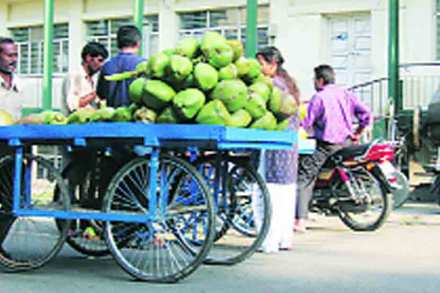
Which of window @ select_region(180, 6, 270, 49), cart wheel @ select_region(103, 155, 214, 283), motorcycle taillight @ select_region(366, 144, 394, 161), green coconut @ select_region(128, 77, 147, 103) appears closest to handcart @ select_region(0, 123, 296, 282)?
cart wheel @ select_region(103, 155, 214, 283)

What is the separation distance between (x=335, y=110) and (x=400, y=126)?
5.39m

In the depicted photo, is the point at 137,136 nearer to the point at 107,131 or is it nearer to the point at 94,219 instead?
the point at 107,131

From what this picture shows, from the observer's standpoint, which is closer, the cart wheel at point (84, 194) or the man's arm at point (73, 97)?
the cart wheel at point (84, 194)

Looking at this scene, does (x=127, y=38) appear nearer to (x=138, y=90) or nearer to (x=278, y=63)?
(x=138, y=90)

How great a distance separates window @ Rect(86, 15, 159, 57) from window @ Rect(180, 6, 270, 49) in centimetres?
96

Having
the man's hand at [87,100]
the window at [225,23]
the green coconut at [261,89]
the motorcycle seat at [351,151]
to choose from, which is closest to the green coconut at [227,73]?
the green coconut at [261,89]

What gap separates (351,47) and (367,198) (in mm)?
10913

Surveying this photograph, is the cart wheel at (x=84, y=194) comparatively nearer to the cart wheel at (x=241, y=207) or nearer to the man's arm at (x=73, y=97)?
the cart wheel at (x=241, y=207)

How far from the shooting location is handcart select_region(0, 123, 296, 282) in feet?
19.2

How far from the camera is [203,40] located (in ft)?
20.2

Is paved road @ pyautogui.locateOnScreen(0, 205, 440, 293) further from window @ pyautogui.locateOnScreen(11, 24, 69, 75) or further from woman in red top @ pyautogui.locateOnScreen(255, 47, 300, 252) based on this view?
window @ pyautogui.locateOnScreen(11, 24, 69, 75)

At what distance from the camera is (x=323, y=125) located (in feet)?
29.8

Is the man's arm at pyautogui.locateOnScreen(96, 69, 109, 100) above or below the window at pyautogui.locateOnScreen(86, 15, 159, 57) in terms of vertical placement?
below

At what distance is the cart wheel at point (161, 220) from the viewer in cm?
588
